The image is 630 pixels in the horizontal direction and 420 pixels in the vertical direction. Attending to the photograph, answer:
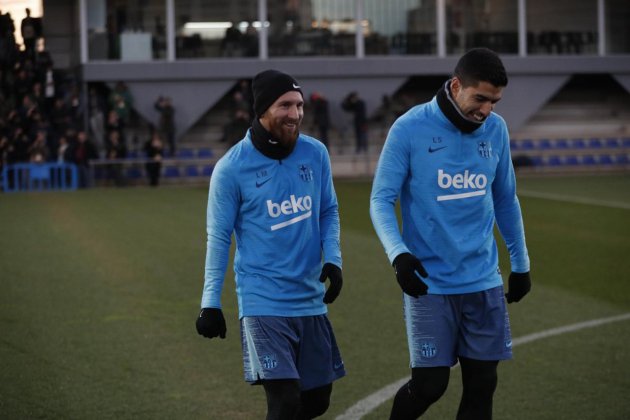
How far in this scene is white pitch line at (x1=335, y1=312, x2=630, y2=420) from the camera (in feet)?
24.3

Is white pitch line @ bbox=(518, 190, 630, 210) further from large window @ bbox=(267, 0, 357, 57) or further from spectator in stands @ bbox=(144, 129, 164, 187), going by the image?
large window @ bbox=(267, 0, 357, 57)

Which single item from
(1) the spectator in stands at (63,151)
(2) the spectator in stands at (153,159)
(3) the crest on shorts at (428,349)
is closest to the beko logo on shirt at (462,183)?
(3) the crest on shorts at (428,349)

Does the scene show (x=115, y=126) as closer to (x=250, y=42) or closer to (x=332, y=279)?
(x=250, y=42)

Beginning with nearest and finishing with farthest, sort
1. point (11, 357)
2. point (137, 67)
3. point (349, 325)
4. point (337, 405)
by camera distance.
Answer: point (337, 405) → point (11, 357) → point (349, 325) → point (137, 67)

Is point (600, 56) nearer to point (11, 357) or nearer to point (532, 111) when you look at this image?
point (532, 111)

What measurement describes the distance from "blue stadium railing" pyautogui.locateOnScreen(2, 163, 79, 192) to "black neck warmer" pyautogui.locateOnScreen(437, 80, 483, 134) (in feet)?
86.7

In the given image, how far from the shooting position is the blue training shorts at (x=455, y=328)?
17.9ft

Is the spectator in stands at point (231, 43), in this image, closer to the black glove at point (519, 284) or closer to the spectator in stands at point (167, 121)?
the spectator in stands at point (167, 121)

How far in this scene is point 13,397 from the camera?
788 cm

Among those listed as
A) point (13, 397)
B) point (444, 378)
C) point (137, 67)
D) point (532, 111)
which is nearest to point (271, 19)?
point (137, 67)

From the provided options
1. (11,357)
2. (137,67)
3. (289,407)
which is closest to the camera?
(289,407)

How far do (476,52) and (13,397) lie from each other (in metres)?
4.13

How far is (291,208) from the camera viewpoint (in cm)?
539

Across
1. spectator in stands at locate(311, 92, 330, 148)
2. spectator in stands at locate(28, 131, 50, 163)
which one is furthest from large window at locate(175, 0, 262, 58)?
spectator in stands at locate(28, 131, 50, 163)
